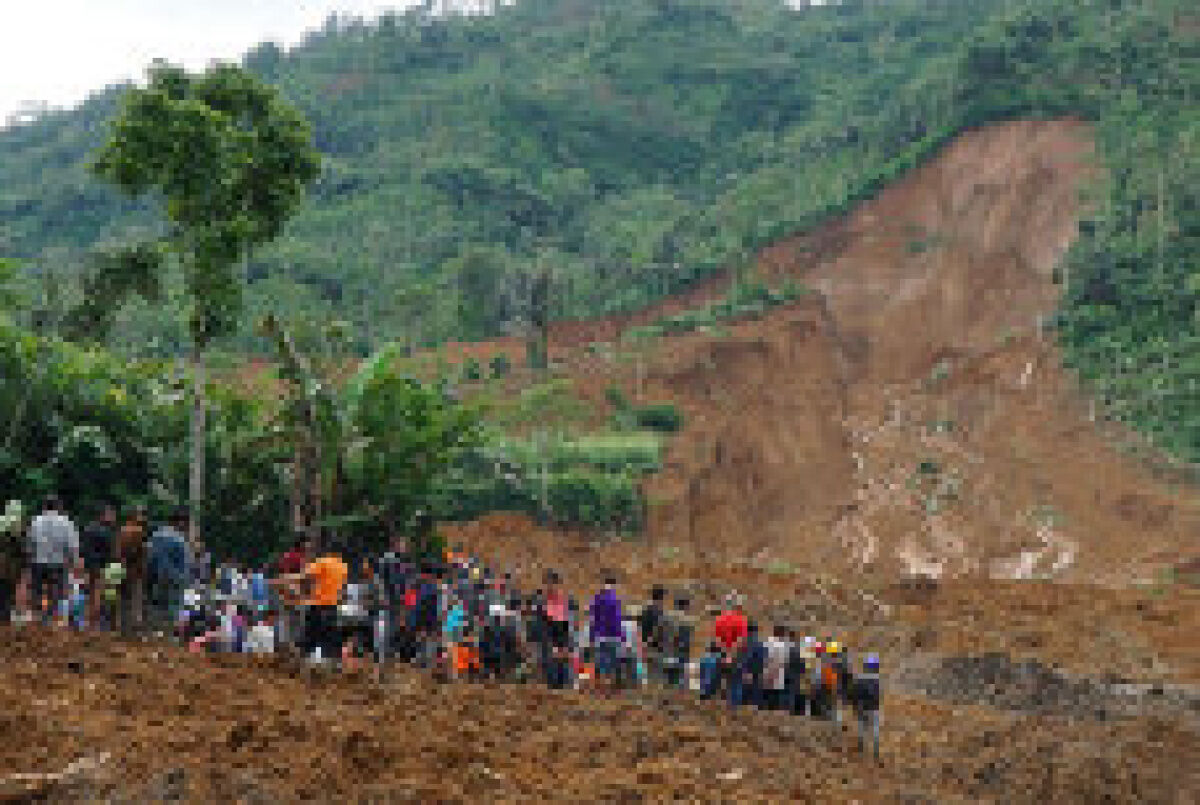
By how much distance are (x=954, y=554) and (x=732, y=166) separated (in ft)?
164

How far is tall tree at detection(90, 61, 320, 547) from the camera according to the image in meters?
14.8

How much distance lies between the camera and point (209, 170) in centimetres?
1507

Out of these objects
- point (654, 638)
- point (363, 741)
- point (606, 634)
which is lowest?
point (654, 638)

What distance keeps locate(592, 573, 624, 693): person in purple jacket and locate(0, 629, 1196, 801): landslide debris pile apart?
587 millimetres

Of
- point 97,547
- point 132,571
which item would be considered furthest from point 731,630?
point 97,547

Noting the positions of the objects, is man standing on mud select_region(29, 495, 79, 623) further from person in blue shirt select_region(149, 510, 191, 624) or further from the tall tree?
the tall tree

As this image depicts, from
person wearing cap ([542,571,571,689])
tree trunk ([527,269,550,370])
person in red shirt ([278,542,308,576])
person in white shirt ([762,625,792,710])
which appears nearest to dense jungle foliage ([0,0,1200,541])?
tree trunk ([527,269,550,370])

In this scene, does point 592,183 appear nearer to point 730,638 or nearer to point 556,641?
point 730,638

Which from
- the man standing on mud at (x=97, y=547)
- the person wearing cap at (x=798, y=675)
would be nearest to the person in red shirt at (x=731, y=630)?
the person wearing cap at (x=798, y=675)

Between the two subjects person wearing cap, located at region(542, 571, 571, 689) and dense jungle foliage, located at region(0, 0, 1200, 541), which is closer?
person wearing cap, located at region(542, 571, 571, 689)

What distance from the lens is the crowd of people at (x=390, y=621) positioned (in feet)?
37.6

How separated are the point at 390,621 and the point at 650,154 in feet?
245

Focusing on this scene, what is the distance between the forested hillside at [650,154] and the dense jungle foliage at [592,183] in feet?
0.58

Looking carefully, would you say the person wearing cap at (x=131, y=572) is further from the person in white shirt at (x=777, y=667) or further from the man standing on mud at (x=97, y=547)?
the person in white shirt at (x=777, y=667)
